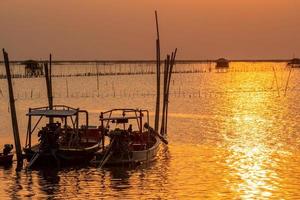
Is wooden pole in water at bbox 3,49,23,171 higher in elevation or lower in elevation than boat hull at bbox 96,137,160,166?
higher

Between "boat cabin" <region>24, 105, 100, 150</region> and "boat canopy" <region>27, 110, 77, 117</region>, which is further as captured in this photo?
"boat canopy" <region>27, 110, 77, 117</region>

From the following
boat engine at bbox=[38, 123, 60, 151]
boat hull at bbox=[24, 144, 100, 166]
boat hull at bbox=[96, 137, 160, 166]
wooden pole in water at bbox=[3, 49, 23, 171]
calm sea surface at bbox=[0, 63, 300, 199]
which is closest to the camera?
calm sea surface at bbox=[0, 63, 300, 199]

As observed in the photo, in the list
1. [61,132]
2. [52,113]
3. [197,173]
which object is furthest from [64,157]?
[197,173]

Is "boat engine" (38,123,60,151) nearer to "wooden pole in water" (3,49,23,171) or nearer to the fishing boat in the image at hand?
"wooden pole in water" (3,49,23,171)

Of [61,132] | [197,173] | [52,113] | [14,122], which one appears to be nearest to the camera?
[197,173]

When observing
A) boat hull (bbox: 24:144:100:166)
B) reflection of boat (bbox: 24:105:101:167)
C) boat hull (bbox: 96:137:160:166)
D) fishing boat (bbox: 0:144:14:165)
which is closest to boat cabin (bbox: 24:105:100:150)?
reflection of boat (bbox: 24:105:101:167)

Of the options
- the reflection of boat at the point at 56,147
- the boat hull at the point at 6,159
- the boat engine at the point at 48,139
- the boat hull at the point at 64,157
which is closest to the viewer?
the boat engine at the point at 48,139

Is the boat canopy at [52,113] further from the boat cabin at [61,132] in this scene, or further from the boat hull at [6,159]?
the boat hull at [6,159]

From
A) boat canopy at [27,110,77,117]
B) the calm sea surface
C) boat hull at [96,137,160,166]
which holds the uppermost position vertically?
boat canopy at [27,110,77,117]

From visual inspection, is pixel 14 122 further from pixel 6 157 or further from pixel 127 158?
pixel 127 158

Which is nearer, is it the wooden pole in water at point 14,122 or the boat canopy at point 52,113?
the wooden pole in water at point 14,122

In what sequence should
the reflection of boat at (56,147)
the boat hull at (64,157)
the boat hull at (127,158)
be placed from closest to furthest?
the reflection of boat at (56,147), the boat hull at (64,157), the boat hull at (127,158)

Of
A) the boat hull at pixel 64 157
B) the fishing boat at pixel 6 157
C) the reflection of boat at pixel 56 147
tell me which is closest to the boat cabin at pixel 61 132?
the reflection of boat at pixel 56 147

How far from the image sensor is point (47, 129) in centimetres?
3288
